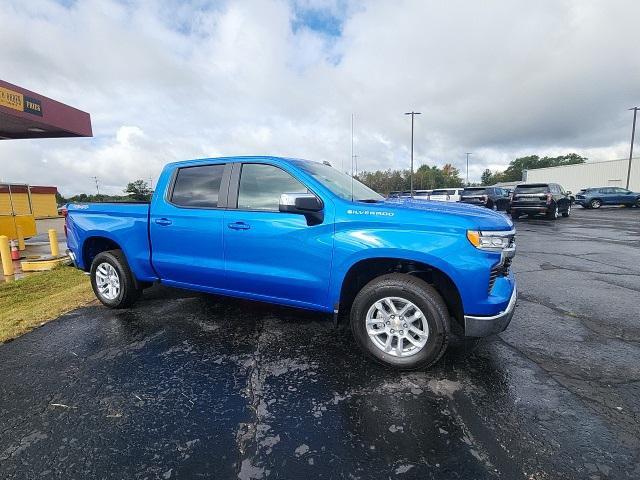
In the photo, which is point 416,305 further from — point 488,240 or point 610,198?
point 610,198

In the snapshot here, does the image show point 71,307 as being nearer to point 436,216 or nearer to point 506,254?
point 436,216

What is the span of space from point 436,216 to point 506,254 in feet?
2.25

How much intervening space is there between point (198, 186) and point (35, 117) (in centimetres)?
1483

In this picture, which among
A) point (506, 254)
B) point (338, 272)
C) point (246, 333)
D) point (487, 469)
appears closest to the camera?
point (487, 469)

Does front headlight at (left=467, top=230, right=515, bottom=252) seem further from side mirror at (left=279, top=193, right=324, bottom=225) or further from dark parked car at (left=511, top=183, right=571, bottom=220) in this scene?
dark parked car at (left=511, top=183, right=571, bottom=220)

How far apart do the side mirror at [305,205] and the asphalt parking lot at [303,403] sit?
1277mm

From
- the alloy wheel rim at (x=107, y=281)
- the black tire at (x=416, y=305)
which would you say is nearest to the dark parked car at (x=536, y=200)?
the black tire at (x=416, y=305)

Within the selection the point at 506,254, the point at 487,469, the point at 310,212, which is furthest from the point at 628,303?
the point at 310,212

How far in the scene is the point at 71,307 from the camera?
495 centimetres

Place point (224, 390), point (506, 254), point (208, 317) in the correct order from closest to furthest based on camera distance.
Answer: point (224, 390)
point (506, 254)
point (208, 317)

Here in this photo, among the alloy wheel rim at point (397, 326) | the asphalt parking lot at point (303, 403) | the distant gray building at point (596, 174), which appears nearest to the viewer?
the asphalt parking lot at point (303, 403)

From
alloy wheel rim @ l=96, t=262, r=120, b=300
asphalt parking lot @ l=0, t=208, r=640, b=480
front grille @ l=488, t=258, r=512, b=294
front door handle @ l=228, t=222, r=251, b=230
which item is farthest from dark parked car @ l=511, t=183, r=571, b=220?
alloy wheel rim @ l=96, t=262, r=120, b=300

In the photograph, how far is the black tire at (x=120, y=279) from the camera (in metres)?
4.54

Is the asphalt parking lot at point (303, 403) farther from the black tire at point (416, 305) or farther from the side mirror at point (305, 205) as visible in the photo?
the side mirror at point (305, 205)
